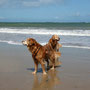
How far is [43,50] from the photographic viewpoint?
5.98 meters

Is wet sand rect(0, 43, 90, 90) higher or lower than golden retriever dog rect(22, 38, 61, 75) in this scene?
lower

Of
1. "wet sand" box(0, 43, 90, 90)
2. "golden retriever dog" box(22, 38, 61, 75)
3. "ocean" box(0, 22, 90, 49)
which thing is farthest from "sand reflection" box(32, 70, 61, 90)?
"ocean" box(0, 22, 90, 49)

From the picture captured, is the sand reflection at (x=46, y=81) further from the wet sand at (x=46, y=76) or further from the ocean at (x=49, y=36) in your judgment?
the ocean at (x=49, y=36)

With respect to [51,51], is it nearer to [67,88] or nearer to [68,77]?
[68,77]

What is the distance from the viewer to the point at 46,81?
5.29 m

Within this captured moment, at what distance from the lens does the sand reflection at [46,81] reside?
15.7 ft

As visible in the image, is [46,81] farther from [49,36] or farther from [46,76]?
[49,36]

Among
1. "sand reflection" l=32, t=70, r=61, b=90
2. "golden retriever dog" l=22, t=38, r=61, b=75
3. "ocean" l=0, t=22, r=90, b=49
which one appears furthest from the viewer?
"ocean" l=0, t=22, r=90, b=49

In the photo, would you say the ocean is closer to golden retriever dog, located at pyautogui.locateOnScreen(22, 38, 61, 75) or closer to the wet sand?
the wet sand

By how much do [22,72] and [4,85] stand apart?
1296 millimetres

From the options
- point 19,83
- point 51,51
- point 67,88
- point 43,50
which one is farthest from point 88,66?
point 19,83

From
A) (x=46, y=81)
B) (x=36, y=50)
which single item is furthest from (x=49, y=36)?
(x=46, y=81)

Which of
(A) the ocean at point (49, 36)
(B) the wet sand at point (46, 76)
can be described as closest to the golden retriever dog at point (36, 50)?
(B) the wet sand at point (46, 76)

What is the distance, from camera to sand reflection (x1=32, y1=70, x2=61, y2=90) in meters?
4.79
